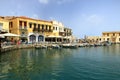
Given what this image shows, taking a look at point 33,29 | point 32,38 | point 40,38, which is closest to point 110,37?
point 40,38

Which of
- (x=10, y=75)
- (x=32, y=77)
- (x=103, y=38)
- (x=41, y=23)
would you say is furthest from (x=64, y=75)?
(x=103, y=38)

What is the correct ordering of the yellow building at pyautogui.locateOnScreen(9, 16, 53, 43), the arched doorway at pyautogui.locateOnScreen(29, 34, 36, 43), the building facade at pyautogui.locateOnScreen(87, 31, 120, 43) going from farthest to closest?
the building facade at pyautogui.locateOnScreen(87, 31, 120, 43), the arched doorway at pyautogui.locateOnScreen(29, 34, 36, 43), the yellow building at pyautogui.locateOnScreen(9, 16, 53, 43)

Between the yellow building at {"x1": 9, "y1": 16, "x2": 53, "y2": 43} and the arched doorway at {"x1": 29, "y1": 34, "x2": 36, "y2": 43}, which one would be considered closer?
the yellow building at {"x1": 9, "y1": 16, "x2": 53, "y2": 43}

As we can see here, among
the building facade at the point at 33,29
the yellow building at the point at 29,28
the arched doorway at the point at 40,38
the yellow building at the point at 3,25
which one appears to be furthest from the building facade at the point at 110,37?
the yellow building at the point at 3,25

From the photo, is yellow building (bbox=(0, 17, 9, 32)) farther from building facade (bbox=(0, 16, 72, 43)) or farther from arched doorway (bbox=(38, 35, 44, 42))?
arched doorway (bbox=(38, 35, 44, 42))

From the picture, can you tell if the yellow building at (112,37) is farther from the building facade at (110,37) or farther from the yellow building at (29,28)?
the yellow building at (29,28)

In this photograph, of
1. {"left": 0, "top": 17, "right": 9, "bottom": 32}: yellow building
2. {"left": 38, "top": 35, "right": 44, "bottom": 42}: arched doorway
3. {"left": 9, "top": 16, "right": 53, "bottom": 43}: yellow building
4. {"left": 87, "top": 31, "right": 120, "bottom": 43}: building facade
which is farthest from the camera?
{"left": 87, "top": 31, "right": 120, "bottom": 43}: building facade

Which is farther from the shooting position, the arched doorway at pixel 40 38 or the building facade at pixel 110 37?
the building facade at pixel 110 37

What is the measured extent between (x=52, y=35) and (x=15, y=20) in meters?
16.8

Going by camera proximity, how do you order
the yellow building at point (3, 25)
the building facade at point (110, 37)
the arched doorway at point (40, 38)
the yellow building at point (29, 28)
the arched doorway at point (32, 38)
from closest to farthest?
1. the yellow building at point (3, 25)
2. the yellow building at point (29, 28)
3. the arched doorway at point (32, 38)
4. the arched doorway at point (40, 38)
5. the building facade at point (110, 37)

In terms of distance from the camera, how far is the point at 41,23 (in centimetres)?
6838

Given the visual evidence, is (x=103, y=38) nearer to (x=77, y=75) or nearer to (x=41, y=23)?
(x=41, y=23)

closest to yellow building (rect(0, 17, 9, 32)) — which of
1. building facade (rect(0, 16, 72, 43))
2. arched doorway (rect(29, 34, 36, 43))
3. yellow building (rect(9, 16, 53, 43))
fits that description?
building facade (rect(0, 16, 72, 43))

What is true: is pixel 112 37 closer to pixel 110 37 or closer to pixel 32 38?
pixel 110 37
